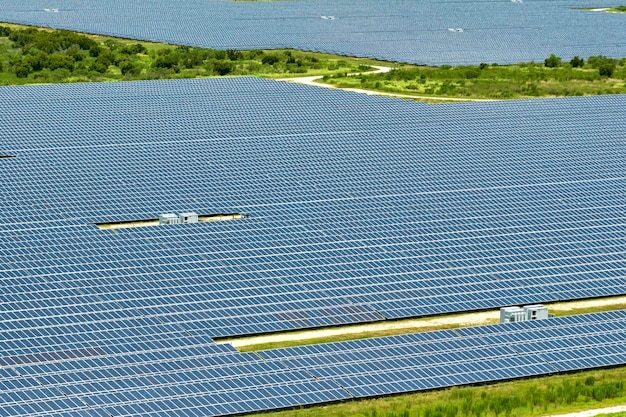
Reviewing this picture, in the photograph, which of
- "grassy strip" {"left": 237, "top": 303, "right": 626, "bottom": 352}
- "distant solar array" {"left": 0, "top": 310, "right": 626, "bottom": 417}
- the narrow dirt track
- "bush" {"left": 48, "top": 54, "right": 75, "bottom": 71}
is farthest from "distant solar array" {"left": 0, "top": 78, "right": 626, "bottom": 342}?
"bush" {"left": 48, "top": 54, "right": 75, "bottom": 71}

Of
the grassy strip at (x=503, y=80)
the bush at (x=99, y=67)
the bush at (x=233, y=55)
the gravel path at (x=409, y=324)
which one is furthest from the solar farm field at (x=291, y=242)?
the bush at (x=233, y=55)

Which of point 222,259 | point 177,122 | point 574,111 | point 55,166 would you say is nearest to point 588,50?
point 574,111

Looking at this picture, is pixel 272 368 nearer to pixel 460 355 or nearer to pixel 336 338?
pixel 336 338

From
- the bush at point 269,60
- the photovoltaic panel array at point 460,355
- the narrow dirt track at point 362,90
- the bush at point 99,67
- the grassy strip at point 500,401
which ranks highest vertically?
the bush at point 269,60

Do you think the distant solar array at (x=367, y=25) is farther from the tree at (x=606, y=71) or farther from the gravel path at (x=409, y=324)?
the gravel path at (x=409, y=324)

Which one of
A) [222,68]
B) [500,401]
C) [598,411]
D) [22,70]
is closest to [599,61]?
[222,68]
